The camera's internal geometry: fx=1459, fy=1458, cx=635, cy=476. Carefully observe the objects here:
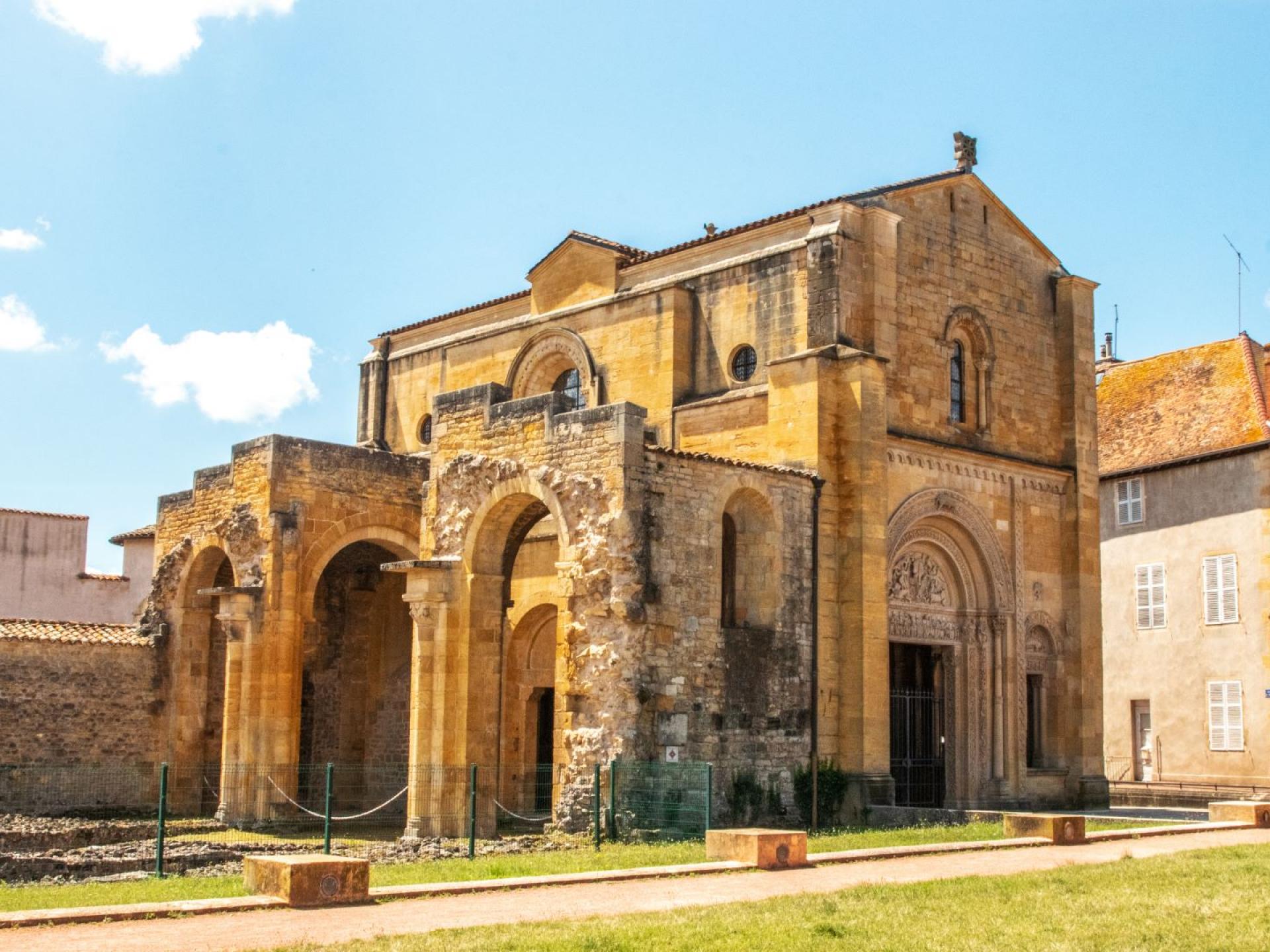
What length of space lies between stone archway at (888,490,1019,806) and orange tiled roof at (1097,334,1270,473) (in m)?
9.06

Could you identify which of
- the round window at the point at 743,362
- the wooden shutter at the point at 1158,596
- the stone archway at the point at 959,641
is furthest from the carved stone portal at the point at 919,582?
the wooden shutter at the point at 1158,596

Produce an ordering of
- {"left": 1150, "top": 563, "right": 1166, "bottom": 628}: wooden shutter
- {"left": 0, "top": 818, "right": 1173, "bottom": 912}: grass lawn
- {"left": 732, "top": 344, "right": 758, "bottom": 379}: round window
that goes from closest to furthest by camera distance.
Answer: {"left": 0, "top": 818, "right": 1173, "bottom": 912}: grass lawn, {"left": 732, "top": 344, "right": 758, "bottom": 379}: round window, {"left": 1150, "top": 563, "right": 1166, "bottom": 628}: wooden shutter

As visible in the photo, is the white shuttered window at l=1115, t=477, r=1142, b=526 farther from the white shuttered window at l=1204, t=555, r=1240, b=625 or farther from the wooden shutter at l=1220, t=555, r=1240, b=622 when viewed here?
the wooden shutter at l=1220, t=555, r=1240, b=622

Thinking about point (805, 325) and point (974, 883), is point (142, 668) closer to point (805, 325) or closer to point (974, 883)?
point (805, 325)

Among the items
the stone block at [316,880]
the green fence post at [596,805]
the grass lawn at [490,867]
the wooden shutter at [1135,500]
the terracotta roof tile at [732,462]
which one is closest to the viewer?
the stone block at [316,880]

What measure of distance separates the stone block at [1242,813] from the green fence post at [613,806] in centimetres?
884

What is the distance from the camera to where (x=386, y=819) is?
80.6 feet

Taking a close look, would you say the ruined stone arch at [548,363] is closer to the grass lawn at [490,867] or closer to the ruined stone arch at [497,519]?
the ruined stone arch at [497,519]

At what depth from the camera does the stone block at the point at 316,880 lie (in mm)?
12305

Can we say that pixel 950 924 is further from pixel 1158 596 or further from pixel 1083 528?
pixel 1158 596

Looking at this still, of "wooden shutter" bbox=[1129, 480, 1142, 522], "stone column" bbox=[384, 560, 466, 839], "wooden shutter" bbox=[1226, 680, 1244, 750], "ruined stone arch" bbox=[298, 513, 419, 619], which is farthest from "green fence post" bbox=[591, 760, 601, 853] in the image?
"wooden shutter" bbox=[1129, 480, 1142, 522]

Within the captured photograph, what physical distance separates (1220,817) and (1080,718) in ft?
16.7

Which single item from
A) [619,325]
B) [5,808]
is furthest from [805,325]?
[5,808]

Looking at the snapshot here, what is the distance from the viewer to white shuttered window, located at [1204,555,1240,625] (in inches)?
1226
